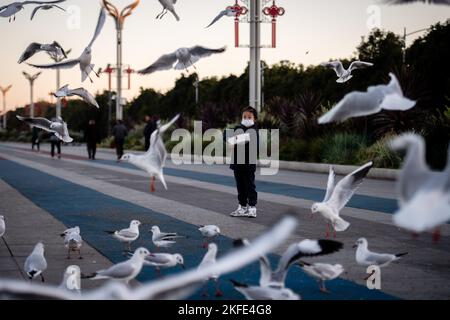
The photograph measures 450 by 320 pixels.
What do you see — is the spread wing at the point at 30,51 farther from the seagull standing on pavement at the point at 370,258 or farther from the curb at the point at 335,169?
the curb at the point at 335,169

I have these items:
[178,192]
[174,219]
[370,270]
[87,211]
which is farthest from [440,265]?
[178,192]

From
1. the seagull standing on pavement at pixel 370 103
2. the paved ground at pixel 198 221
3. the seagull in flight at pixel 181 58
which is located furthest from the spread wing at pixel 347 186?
the seagull standing on pavement at pixel 370 103

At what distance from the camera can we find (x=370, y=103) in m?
4.66

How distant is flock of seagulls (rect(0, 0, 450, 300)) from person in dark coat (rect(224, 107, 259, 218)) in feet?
10.2

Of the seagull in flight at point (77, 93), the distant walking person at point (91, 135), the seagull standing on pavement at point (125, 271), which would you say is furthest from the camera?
the distant walking person at point (91, 135)

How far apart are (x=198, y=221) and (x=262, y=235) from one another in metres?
7.29

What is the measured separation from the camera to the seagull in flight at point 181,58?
6.97 m

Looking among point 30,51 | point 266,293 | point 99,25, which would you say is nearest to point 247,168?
point 30,51

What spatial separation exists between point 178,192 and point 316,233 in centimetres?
659

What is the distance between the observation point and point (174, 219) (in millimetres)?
10789

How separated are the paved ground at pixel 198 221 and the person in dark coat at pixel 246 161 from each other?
0.28m

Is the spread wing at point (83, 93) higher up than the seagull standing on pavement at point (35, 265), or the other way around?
the spread wing at point (83, 93)

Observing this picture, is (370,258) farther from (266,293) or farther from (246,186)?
(246,186)
